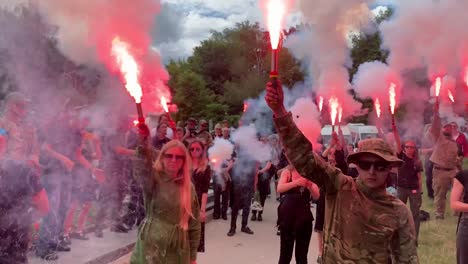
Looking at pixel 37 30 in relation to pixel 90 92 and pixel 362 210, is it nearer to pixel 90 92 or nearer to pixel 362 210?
pixel 90 92

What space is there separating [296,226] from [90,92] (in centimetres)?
669

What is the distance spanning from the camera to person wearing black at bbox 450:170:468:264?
13.2 feet

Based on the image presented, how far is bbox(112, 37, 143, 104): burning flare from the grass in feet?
16.1

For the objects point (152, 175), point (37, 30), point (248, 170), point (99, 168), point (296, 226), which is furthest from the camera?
point (248, 170)

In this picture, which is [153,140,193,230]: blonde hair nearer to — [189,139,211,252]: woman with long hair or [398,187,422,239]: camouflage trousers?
[189,139,211,252]: woman with long hair

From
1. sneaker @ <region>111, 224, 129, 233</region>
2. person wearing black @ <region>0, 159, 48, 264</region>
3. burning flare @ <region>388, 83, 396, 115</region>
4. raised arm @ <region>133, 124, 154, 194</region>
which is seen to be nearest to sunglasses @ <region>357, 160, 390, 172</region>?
raised arm @ <region>133, 124, 154, 194</region>

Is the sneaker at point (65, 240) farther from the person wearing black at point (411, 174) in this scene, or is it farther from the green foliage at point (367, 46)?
the green foliage at point (367, 46)

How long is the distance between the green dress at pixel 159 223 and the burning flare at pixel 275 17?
1.32 meters

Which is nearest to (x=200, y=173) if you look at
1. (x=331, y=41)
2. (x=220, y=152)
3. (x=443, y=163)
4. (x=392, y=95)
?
(x=220, y=152)

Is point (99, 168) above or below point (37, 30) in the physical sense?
below

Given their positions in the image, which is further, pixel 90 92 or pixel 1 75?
pixel 90 92

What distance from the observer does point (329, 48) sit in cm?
1357

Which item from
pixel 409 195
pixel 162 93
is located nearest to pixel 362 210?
pixel 409 195

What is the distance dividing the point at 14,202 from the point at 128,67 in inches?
71.4
